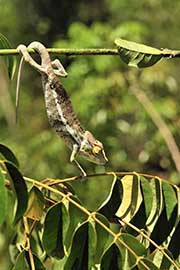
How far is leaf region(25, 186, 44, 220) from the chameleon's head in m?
0.06

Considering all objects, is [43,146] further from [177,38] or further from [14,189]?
[177,38]

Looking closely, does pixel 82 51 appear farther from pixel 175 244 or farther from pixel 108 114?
pixel 108 114

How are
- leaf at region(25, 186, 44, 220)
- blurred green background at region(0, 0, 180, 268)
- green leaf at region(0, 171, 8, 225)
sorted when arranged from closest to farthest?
green leaf at region(0, 171, 8, 225) < leaf at region(25, 186, 44, 220) < blurred green background at region(0, 0, 180, 268)

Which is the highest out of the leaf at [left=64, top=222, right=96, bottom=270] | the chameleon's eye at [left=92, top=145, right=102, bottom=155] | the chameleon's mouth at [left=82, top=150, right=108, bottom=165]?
the chameleon's eye at [left=92, top=145, right=102, bottom=155]

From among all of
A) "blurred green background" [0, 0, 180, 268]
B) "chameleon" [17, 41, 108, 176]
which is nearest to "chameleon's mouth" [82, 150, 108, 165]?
"chameleon" [17, 41, 108, 176]

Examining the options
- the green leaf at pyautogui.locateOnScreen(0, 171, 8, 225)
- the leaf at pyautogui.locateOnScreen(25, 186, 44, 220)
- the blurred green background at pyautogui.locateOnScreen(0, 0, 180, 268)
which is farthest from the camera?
the blurred green background at pyautogui.locateOnScreen(0, 0, 180, 268)

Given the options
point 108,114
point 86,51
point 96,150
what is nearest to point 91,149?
point 96,150

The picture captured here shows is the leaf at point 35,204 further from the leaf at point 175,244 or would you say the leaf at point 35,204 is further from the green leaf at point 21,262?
the leaf at point 175,244

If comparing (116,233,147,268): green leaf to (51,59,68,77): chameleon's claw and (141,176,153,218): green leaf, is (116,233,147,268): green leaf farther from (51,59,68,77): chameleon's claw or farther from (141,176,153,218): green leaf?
(51,59,68,77): chameleon's claw

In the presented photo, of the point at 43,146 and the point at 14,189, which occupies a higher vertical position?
the point at 43,146

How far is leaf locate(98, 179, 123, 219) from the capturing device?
800mm

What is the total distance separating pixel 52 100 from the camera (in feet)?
2.48

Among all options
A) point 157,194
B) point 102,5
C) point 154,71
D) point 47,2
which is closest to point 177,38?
point 102,5

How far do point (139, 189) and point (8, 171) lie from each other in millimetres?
196
